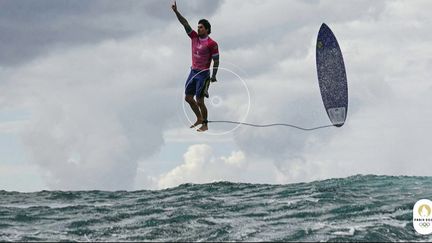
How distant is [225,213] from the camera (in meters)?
20.7

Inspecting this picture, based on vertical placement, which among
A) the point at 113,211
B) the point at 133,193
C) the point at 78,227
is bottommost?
the point at 78,227

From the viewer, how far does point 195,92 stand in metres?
24.0

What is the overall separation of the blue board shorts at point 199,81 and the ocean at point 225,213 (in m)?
3.93

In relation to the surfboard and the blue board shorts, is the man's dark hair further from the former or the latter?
the surfboard

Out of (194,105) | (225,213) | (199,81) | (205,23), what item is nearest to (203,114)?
(194,105)

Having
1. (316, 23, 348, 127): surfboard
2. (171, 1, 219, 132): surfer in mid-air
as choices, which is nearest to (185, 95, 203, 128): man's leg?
(171, 1, 219, 132): surfer in mid-air

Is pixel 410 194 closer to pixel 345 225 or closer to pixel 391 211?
pixel 391 211

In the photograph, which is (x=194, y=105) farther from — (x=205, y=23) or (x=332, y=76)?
(x=332, y=76)

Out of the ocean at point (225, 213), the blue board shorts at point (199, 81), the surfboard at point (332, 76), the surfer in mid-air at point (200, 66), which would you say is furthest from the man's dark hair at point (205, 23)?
the surfboard at point (332, 76)

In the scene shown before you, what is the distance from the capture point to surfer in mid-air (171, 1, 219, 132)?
75.2 feet

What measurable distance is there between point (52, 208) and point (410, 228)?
1275 centimetres

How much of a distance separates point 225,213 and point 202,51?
5955 millimetres

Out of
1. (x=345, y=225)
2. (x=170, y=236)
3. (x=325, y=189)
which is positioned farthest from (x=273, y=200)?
(x=170, y=236)

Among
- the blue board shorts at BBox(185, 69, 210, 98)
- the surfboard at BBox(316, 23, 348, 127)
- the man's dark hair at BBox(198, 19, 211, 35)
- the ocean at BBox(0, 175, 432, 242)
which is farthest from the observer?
the surfboard at BBox(316, 23, 348, 127)
